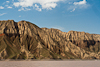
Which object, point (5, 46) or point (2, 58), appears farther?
point (5, 46)

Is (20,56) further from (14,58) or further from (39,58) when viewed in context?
(39,58)

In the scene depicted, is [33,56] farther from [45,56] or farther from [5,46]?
[5,46]

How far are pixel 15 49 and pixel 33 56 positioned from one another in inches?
1071

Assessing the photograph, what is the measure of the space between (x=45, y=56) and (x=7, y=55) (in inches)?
1959

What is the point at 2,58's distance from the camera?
592 feet

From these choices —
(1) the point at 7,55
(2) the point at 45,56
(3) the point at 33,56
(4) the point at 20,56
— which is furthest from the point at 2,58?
(2) the point at 45,56

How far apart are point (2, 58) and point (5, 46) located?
22181 millimetres

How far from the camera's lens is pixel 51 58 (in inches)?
7869

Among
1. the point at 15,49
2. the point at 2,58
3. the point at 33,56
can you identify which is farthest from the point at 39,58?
the point at 2,58

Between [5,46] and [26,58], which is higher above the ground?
[5,46]

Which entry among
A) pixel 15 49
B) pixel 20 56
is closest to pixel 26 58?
pixel 20 56

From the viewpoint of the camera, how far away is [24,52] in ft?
653

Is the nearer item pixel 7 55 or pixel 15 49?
pixel 7 55

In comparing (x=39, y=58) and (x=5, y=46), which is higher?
(x=5, y=46)
